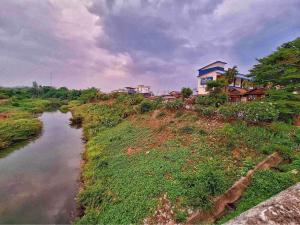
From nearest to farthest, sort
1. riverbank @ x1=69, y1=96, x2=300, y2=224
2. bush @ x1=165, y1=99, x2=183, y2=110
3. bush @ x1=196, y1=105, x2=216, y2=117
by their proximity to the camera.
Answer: riverbank @ x1=69, y1=96, x2=300, y2=224 < bush @ x1=196, y1=105, x2=216, y2=117 < bush @ x1=165, y1=99, x2=183, y2=110

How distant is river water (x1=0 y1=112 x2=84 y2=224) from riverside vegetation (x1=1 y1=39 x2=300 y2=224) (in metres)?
1.02

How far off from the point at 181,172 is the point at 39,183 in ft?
25.0

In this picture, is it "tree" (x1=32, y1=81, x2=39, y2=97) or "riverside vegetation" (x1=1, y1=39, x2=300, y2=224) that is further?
"tree" (x1=32, y1=81, x2=39, y2=97)

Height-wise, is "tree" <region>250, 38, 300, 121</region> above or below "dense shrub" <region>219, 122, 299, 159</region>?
above

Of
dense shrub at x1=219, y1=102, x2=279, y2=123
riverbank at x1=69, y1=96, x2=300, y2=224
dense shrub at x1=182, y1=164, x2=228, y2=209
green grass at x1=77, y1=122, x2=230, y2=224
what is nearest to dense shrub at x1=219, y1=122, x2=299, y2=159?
riverbank at x1=69, y1=96, x2=300, y2=224

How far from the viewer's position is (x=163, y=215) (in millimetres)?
5438

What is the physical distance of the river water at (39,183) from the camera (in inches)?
278

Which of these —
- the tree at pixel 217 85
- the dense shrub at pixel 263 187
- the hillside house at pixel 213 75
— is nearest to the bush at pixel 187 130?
the dense shrub at pixel 263 187

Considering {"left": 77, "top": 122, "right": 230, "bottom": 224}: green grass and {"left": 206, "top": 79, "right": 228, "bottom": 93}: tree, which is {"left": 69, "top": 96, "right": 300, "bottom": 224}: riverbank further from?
{"left": 206, "top": 79, "right": 228, "bottom": 93}: tree

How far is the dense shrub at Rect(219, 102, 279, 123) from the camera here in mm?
9461

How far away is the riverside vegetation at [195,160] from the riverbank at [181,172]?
0.03 metres

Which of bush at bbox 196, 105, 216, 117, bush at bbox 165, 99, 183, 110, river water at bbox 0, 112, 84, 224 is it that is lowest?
river water at bbox 0, 112, 84, 224

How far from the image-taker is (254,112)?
9.71 m

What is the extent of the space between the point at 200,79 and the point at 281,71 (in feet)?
52.9
